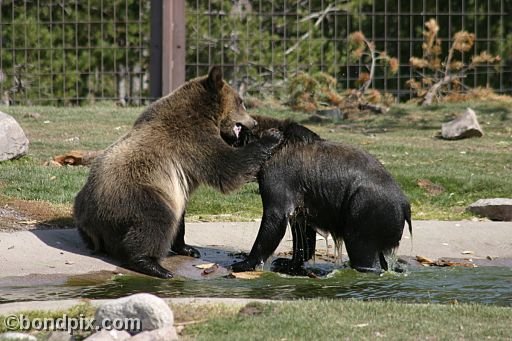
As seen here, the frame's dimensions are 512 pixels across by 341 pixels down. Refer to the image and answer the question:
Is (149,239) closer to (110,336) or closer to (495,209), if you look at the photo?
(110,336)

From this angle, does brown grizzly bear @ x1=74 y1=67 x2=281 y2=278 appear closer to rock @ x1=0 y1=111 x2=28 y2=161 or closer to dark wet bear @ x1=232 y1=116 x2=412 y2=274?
dark wet bear @ x1=232 y1=116 x2=412 y2=274

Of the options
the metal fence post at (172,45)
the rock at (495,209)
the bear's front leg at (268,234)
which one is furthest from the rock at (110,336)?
the metal fence post at (172,45)

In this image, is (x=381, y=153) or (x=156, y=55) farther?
(x=156, y=55)

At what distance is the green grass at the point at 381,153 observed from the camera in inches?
424

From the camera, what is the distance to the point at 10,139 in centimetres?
1216

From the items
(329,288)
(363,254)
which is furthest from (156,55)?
(329,288)

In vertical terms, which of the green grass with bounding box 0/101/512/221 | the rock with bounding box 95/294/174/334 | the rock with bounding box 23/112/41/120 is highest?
the rock with bounding box 23/112/41/120

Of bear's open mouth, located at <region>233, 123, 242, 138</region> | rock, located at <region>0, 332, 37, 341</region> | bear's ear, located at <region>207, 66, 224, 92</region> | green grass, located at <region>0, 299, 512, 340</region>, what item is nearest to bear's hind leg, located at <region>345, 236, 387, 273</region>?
bear's open mouth, located at <region>233, 123, 242, 138</region>

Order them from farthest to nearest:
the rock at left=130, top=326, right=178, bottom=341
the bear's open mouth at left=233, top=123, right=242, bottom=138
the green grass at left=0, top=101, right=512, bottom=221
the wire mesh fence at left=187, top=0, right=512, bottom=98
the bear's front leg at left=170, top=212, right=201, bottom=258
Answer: the wire mesh fence at left=187, top=0, right=512, bottom=98 < the green grass at left=0, top=101, right=512, bottom=221 < the bear's front leg at left=170, top=212, right=201, bottom=258 < the bear's open mouth at left=233, top=123, right=242, bottom=138 < the rock at left=130, top=326, right=178, bottom=341

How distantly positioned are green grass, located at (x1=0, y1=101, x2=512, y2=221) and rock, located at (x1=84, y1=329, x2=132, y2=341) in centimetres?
473

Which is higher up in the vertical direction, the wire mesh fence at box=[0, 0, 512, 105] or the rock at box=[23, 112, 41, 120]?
the wire mesh fence at box=[0, 0, 512, 105]

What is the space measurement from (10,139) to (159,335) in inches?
285

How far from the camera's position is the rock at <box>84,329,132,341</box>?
539 centimetres

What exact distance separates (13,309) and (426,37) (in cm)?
1378
